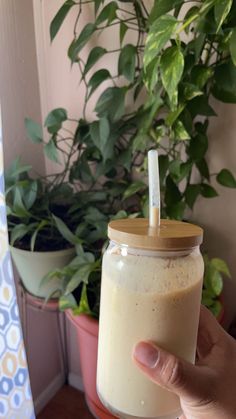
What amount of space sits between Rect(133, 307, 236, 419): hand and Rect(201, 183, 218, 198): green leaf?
37 centimetres

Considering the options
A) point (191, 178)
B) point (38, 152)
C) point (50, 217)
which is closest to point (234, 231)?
point (191, 178)

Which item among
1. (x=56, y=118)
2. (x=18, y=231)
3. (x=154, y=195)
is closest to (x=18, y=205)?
(x=18, y=231)

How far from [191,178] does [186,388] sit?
0.60 metres

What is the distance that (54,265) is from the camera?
85 centimetres

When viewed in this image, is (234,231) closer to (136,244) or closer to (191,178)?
(191,178)

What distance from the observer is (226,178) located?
0.82m

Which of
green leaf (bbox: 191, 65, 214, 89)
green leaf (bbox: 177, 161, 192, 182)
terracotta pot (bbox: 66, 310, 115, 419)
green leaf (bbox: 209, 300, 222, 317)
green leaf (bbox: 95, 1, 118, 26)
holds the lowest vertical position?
terracotta pot (bbox: 66, 310, 115, 419)

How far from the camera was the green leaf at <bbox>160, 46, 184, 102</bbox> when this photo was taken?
1.90ft

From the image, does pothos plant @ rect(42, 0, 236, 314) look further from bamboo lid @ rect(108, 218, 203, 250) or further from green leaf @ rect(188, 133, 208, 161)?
bamboo lid @ rect(108, 218, 203, 250)

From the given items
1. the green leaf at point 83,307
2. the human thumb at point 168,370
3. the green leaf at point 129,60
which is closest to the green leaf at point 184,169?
the green leaf at point 129,60

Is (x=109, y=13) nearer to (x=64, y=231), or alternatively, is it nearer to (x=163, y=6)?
(x=163, y=6)

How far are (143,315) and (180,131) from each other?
0.41 m

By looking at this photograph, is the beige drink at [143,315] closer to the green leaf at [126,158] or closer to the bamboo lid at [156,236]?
the bamboo lid at [156,236]

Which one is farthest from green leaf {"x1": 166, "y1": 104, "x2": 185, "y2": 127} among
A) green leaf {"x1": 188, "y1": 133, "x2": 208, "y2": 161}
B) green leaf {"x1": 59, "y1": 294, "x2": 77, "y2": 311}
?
green leaf {"x1": 59, "y1": 294, "x2": 77, "y2": 311}
